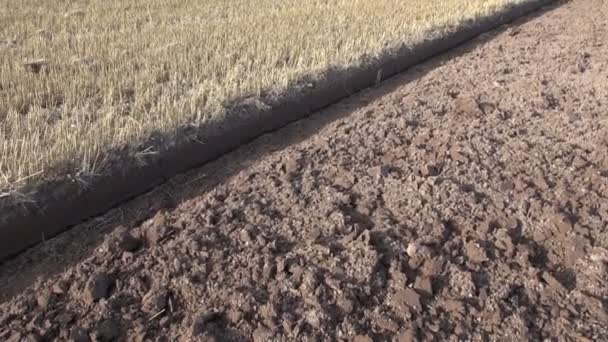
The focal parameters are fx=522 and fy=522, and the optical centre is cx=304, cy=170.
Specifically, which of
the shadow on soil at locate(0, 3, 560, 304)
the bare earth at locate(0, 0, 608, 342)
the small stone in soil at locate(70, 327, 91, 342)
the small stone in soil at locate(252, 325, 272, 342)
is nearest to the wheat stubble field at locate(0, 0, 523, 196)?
the shadow on soil at locate(0, 3, 560, 304)

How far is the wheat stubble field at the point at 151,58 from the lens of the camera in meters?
4.02

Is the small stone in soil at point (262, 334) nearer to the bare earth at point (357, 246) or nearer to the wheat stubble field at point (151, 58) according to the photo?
the bare earth at point (357, 246)

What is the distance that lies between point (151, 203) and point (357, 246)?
5.25ft

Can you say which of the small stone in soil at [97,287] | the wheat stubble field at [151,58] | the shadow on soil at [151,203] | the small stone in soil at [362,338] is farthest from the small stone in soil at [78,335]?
the small stone in soil at [362,338]

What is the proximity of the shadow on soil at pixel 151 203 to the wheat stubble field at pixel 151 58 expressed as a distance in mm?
359

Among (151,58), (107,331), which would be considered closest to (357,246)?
(107,331)

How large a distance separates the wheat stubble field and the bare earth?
0.56 metres

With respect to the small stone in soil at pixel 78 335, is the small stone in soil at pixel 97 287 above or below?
above

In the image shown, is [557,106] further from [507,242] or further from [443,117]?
[507,242]

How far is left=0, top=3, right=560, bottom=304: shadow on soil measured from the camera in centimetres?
314

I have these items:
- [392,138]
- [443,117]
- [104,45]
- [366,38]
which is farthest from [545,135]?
[104,45]

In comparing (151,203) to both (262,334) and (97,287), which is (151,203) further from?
(262,334)

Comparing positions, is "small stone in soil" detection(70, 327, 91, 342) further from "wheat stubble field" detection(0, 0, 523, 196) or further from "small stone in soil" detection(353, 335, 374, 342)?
"small stone in soil" detection(353, 335, 374, 342)

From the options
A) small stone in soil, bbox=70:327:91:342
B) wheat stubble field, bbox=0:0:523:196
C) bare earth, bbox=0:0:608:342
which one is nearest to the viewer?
small stone in soil, bbox=70:327:91:342
